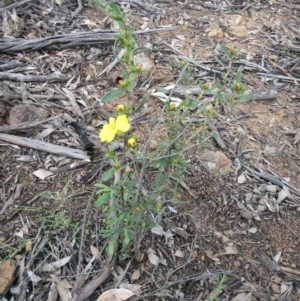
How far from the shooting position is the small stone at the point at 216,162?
2584 mm

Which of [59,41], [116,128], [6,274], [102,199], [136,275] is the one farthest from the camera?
[59,41]

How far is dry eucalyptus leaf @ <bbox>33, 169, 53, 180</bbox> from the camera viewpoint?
2423 millimetres

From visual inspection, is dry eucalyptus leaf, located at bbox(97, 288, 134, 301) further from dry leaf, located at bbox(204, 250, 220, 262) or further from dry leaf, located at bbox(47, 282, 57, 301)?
dry leaf, located at bbox(204, 250, 220, 262)

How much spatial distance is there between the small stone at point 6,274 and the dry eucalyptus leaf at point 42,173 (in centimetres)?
53

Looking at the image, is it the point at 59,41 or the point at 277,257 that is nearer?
the point at 277,257

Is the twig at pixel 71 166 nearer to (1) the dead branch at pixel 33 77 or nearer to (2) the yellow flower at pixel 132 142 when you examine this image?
(1) the dead branch at pixel 33 77

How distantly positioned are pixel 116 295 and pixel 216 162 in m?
1.02

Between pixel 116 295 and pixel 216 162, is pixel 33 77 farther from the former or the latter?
pixel 116 295

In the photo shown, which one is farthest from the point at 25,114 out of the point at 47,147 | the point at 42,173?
the point at 42,173

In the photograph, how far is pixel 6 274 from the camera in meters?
2.01

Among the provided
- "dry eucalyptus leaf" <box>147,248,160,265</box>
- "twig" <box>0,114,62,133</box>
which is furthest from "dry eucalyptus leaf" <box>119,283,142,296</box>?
"twig" <box>0,114,62,133</box>

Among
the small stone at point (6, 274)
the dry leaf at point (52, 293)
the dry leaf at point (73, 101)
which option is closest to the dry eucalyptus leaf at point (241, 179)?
the dry leaf at point (73, 101)

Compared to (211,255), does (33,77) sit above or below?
above

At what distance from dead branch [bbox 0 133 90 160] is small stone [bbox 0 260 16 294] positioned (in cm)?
70
